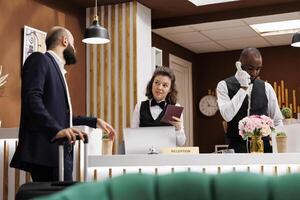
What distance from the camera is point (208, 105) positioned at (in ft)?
31.0

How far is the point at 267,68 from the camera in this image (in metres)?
9.16

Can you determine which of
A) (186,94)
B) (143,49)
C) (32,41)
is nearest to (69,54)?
(32,41)

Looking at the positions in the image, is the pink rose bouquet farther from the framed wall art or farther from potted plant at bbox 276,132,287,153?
the framed wall art

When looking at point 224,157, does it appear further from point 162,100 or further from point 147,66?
point 147,66

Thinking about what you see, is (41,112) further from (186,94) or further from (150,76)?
(186,94)

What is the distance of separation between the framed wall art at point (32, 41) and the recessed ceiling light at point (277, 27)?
10.7 ft

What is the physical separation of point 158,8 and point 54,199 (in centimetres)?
613

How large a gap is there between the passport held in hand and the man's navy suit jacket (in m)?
0.96

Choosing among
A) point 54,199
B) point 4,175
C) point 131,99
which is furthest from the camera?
point 131,99

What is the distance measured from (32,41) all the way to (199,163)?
3.13m

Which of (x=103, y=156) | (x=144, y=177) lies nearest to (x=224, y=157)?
(x=103, y=156)

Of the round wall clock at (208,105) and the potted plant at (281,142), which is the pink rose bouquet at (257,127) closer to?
the potted plant at (281,142)

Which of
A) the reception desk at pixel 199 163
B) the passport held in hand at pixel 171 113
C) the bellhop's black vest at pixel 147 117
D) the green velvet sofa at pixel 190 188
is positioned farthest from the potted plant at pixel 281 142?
the green velvet sofa at pixel 190 188

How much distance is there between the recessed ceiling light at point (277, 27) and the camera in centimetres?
757
